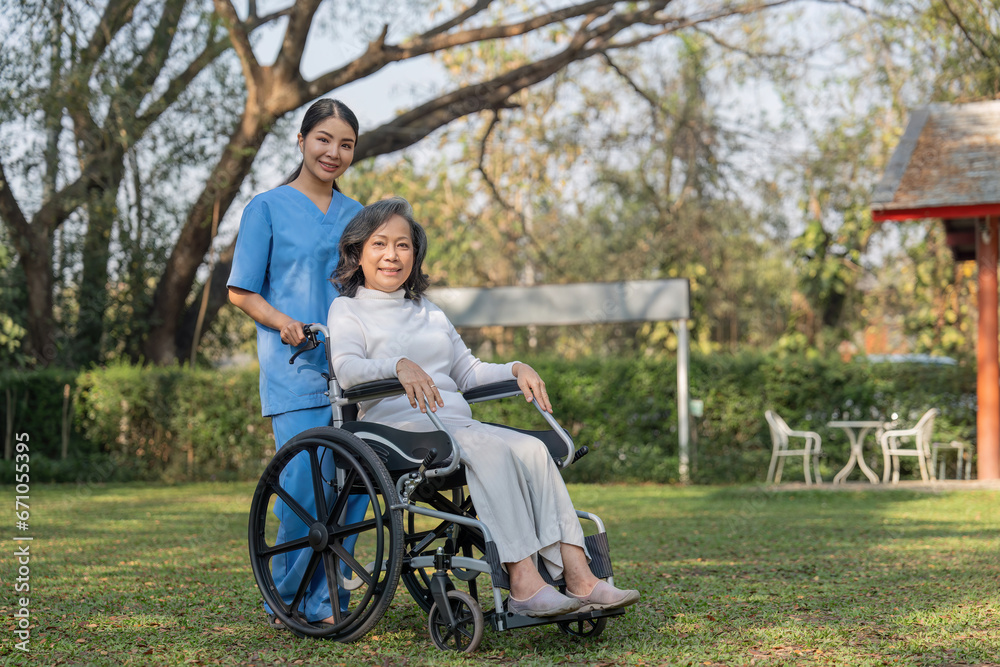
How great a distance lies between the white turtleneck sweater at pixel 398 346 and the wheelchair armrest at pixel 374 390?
6 cm

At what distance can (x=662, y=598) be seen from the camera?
11.8 feet

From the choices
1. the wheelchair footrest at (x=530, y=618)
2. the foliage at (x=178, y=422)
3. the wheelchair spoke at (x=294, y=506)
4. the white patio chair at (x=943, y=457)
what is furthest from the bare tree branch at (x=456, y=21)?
the wheelchair footrest at (x=530, y=618)

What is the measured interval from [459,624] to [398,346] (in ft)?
2.85

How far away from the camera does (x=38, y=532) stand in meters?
6.06

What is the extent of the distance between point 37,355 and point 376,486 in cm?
1119

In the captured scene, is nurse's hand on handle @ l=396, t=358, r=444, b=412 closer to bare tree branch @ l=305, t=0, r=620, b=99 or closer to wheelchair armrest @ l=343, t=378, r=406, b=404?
wheelchair armrest @ l=343, t=378, r=406, b=404

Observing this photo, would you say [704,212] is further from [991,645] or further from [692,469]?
[991,645]

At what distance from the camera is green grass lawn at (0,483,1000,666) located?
2.72m

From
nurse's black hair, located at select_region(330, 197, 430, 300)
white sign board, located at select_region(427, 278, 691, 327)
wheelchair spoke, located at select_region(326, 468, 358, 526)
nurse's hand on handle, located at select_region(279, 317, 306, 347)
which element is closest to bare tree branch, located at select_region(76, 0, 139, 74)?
white sign board, located at select_region(427, 278, 691, 327)

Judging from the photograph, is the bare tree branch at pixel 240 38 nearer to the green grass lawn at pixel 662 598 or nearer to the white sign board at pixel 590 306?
the white sign board at pixel 590 306

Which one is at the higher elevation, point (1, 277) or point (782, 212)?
point (782, 212)

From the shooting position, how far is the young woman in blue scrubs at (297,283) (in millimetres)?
3154

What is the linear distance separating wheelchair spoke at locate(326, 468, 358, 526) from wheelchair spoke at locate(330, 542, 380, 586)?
0.08m

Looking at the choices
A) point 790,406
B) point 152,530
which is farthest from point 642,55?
point 152,530
